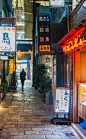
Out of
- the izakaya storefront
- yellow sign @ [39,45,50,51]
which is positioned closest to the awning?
the izakaya storefront

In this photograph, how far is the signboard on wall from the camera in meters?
8.66

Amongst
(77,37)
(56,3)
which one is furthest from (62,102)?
(56,3)

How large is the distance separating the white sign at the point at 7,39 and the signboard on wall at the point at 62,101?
406cm

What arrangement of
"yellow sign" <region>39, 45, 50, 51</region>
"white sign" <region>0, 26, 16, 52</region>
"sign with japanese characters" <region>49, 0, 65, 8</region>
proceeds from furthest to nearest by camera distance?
"yellow sign" <region>39, 45, 50, 51</region>
"white sign" <region>0, 26, 16, 52</region>
"sign with japanese characters" <region>49, 0, 65, 8</region>

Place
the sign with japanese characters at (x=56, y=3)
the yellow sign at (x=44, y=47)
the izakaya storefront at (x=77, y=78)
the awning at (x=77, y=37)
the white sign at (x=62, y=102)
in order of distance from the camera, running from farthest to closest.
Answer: the yellow sign at (x=44, y=47), the white sign at (x=62, y=102), the izakaya storefront at (x=77, y=78), the sign with japanese characters at (x=56, y=3), the awning at (x=77, y=37)

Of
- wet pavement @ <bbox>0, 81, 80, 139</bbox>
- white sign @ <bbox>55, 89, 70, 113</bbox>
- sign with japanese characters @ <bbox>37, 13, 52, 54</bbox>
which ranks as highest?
sign with japanese characters @ <bbox>37, 13, 52, 54</bbox>

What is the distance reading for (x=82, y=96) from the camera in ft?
27.5

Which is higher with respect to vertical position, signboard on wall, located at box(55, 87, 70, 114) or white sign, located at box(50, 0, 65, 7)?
white sign, located at box(50, 0, 65, 7)

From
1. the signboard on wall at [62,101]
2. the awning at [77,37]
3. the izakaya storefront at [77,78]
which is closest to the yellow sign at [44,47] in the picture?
the izakaya storefront at [77,78]

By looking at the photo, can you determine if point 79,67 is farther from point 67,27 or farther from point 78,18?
point 67,27

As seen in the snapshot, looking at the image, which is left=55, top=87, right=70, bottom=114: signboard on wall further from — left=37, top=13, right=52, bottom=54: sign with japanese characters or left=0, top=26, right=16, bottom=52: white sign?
left=0, top=26, right=16, bottom=52: white sign

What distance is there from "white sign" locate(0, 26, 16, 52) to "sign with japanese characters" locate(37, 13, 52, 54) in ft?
6.08

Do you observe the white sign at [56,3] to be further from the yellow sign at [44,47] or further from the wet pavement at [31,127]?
the wet pavement at [31,127]

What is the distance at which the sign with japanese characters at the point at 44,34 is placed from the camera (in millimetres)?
11202
